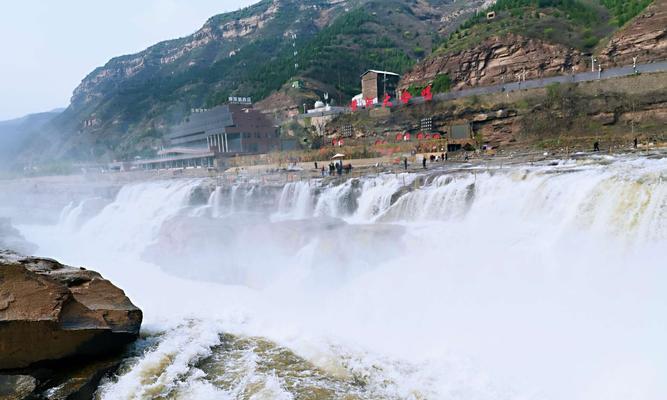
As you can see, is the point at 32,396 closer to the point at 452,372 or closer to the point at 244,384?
the point at 244,384

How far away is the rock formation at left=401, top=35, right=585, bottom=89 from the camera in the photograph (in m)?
44.7

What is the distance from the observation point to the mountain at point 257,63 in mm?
89381

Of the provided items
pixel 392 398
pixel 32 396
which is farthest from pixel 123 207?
pixel 392 398

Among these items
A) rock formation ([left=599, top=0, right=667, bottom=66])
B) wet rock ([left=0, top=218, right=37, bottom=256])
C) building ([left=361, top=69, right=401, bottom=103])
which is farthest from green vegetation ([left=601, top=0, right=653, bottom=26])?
wet rock ([left=0, top=218, right=37, bottom=256])

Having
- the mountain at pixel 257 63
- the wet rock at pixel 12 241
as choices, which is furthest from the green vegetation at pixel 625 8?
the wet rock at pixel 12 241

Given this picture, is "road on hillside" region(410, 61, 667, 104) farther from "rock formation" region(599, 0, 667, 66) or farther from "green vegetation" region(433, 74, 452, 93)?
"green vegetation" region(433, 74, 452, 93)

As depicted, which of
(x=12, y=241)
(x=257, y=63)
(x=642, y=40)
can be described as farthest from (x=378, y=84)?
(x=257, y=63)

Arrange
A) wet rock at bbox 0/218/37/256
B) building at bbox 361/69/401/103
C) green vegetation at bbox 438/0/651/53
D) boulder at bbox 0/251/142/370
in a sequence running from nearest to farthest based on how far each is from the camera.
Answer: boulder at bbox 0/251/142/370 → wet rock at bbox 0/218/37/256 → green vegetation at bbox 438/0/651/53 → building at bbox 361/69/401/103

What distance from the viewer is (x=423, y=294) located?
37.0 ft

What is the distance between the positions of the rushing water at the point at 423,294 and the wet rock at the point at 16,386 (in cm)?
118

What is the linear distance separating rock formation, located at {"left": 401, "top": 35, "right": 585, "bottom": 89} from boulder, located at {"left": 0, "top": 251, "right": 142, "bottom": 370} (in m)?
48.2

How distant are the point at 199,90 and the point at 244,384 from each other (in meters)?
119

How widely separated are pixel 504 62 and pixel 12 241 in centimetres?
4926

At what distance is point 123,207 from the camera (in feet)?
97.2
